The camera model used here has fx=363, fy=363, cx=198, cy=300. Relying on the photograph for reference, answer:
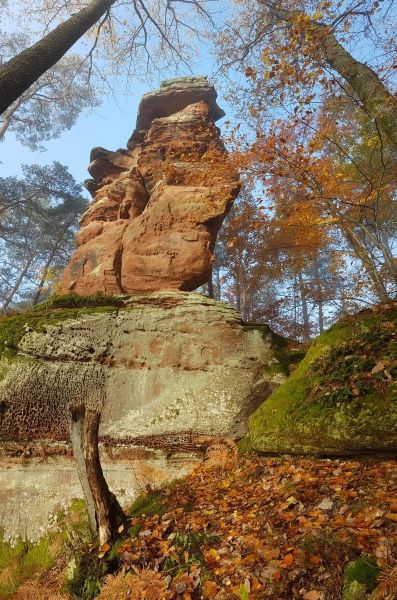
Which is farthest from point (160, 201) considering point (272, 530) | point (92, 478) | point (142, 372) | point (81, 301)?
point (272, 530)

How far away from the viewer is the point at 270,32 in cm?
1014

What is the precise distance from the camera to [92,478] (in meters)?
4.95

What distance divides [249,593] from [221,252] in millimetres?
18899

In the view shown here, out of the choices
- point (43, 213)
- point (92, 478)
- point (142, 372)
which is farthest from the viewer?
point (43, 213)

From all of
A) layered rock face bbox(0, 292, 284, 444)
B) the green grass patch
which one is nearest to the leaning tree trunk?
the green grass patch

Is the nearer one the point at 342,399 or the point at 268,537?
the point at 268,537

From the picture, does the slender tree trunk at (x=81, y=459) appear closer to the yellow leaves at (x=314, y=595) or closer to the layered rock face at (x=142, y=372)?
the layered rock face at (x=142, y=372)

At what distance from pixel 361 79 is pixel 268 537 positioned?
8.30 metres

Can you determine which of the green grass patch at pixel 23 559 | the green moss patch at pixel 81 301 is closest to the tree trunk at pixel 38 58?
the green moss patch at pixel 81 301

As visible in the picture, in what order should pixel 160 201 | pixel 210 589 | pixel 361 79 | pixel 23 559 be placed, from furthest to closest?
1. pixel 160 201
2. pixel 361 79
3. pixel 23 559
4. pixel 210 589

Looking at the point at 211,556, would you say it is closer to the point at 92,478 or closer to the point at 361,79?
the point at 92,478

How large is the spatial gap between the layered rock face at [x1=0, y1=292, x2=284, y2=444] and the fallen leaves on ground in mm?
1871

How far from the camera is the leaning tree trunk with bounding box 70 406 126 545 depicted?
4.93m

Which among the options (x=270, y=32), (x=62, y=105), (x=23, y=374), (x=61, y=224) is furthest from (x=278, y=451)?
(x=62, y=105)
